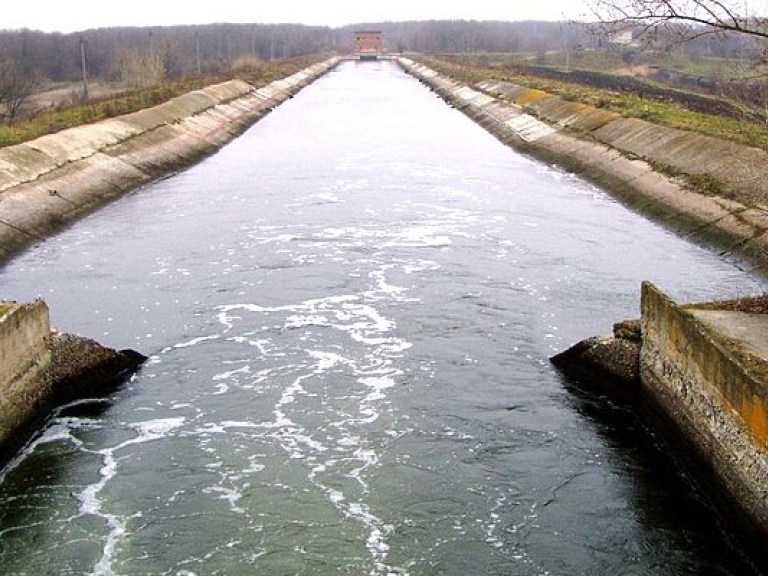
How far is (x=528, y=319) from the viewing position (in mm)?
14906

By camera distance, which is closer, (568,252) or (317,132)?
(568,252)

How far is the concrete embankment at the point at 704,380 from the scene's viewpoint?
8.40 metres

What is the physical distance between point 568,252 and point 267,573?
503 inches

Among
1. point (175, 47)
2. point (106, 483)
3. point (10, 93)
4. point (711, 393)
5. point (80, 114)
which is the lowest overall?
point (106, 483)

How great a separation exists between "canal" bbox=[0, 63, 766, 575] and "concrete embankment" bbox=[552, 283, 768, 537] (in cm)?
43

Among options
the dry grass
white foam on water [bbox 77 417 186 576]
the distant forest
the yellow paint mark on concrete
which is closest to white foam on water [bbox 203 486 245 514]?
white foam on water [bbox 77 417 186 576]

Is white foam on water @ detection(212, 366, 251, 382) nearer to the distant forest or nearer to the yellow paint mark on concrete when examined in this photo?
the yellow paint mark on concrete

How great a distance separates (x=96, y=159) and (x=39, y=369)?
19510 millimetres

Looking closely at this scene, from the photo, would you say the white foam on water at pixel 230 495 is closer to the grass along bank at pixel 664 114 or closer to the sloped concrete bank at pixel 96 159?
the grass along bank at pixel 664 114

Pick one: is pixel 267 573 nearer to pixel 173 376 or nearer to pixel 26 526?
pixel 26 526

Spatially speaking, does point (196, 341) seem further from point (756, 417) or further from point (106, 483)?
point (756, 417)

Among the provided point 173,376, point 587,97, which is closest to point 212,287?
point 173,376

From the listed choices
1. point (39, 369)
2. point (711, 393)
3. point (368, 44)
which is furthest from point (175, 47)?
point (711, 393)

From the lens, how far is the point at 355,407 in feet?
38.1
